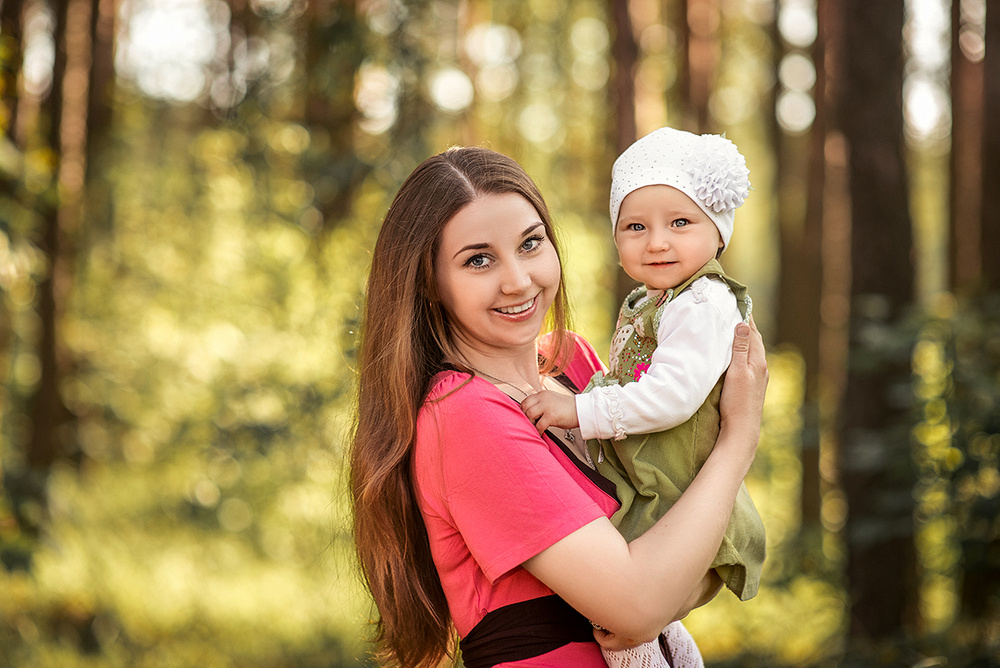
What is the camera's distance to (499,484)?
1.79 m

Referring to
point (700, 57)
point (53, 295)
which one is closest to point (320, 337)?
point (53, 295)

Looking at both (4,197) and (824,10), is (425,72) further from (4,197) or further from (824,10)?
(824,10)

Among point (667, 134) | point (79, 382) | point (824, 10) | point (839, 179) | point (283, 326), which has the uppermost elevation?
point (824, 10)

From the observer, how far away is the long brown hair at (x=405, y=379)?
2010 millimetres

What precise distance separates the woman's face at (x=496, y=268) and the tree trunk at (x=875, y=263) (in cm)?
370

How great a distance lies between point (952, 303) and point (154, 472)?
27.8ft

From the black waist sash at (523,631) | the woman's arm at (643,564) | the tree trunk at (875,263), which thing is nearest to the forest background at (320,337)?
the tree trunk at (875,263)

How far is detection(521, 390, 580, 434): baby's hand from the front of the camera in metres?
1.94

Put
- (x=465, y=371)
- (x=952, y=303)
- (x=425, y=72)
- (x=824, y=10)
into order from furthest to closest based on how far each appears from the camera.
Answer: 1. (x=824, y=10)
2. (x=425, y=72)
3. (x=952, y=303)
4. (x=465, y=371)

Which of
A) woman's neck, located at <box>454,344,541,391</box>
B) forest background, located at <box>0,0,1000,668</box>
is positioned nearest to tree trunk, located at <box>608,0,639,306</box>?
forest background, located at <box>0,0,1000,668</box>

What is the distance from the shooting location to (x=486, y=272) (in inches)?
79.3

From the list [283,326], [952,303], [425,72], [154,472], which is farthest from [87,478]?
[952,303]

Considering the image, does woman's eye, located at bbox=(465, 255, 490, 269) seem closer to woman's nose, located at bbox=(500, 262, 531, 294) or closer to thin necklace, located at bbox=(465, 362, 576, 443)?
woman's nose, located at bbox=(500, 262, 531, 294)

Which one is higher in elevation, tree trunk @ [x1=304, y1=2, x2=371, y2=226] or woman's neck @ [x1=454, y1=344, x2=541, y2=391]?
tree trunk @ [x1=304, y1=2, x2=371, y2=226]
